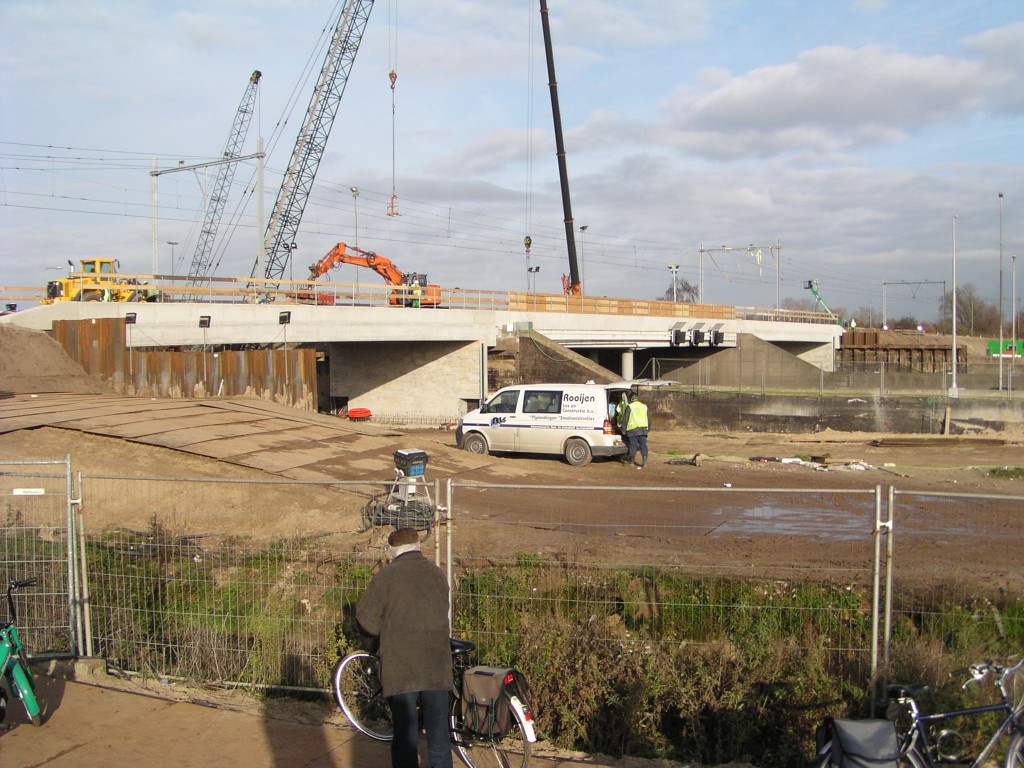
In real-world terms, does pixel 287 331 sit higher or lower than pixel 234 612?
higher

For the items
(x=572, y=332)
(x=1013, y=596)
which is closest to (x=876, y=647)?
(x=1013, y=596)

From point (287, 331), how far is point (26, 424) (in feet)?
44.3

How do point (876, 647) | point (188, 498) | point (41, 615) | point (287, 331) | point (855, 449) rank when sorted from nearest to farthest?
1. point (876, 647)
2. point (41, 615)
3. point (188, 498)
4. point (855, 449)
5. point (287, 331)

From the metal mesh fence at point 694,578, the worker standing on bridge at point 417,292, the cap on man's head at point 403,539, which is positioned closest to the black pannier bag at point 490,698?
the cap on man's head at point 403,539

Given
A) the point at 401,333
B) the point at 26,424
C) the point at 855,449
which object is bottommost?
the point at 855,449

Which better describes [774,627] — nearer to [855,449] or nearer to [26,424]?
[26,424]

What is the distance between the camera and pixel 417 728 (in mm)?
4871

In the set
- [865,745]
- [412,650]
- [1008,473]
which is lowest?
[1008,473]

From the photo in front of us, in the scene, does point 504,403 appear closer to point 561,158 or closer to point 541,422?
point 541,422

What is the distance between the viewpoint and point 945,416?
86.5 feet

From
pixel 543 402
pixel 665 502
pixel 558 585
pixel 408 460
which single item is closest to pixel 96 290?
pixel 543 402

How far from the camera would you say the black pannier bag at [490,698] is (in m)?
5.28

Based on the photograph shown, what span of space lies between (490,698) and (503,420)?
48.4ft

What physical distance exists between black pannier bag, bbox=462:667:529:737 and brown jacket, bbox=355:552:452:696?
43 centimetres
